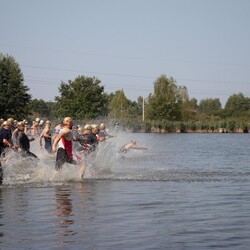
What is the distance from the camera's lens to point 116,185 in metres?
15.7

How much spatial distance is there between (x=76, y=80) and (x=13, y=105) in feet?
86.2

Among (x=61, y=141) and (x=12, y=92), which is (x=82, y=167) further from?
(x=12, y=92)

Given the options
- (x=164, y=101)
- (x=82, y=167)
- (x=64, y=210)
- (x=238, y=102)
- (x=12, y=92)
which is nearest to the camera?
(x=64, y=210)

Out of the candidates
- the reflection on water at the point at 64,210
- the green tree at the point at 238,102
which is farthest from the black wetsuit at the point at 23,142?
the green tree at the point at 238,102

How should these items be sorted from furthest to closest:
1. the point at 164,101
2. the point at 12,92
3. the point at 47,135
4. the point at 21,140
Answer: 1. the point at 164,101
2. the point at 12,92
3. the point at 47,135
4. the point at 21,140

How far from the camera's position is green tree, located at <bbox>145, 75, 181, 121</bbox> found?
105 m

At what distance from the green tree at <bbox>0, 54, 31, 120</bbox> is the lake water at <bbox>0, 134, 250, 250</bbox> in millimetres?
51492

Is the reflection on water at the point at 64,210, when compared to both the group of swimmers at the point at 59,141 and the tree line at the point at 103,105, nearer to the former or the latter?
the group of swimmers at the point at 59,141

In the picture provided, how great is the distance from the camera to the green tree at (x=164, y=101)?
10500 cm

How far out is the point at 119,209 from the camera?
37.6 ft

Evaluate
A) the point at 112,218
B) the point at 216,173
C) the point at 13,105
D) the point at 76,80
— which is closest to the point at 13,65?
the point at 13,105

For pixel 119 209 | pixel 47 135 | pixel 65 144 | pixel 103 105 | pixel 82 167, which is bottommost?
pixel 119 209

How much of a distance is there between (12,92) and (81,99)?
2268 centimetres

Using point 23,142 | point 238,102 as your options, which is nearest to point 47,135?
point 23,142
